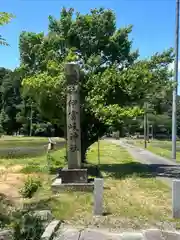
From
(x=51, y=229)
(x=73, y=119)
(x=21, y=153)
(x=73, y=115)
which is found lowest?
(x=21, y=153)

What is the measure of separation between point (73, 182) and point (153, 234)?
6.01 m

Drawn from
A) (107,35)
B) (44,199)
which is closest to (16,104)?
(107,35)

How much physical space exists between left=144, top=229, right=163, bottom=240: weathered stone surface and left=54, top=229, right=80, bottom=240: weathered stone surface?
1397 mm

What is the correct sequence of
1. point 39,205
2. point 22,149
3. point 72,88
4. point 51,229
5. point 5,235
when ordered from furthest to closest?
point 22,149
point 72,88
point 39,205
point 51,229
point 5,235

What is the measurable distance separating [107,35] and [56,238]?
16.0 meters

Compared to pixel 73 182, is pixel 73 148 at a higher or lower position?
higher

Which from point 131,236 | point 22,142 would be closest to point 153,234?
point 131,236

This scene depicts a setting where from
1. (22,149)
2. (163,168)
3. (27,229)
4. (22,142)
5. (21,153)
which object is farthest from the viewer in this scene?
(22,142)

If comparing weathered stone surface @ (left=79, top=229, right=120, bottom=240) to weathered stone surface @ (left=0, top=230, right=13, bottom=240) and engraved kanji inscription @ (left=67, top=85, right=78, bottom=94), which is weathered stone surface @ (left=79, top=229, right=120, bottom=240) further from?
engraved kanji inscription @ (left=67, top=85, right=78, bottom=94)

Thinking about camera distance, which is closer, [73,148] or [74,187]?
[74,187]

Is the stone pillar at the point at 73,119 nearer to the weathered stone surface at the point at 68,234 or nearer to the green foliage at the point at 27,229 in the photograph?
the weathered stone surface at the point at 68,234

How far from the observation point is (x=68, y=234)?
838cm

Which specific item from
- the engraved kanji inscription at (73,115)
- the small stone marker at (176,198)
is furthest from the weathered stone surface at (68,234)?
the engraved kanji inscription at (73,115)

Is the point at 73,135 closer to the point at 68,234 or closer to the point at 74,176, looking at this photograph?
the point at 74,176
